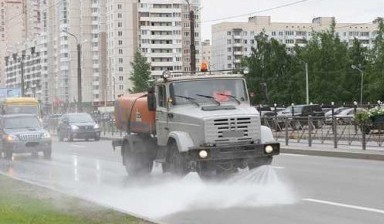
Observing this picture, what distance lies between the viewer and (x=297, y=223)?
8859 mm

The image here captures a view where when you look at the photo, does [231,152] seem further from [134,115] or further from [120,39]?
[120,39]

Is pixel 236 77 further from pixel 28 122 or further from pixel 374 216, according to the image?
pixel 28 122

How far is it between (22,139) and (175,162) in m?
12.9

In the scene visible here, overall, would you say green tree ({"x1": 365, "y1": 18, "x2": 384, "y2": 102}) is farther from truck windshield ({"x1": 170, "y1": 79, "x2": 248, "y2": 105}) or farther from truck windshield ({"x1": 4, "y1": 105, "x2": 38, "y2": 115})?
truck windshield ({"x1": 170, "y1": 79, "x2": 248, "y2": 105})

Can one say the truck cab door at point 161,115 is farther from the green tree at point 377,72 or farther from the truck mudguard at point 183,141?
the green tree at point 377,72

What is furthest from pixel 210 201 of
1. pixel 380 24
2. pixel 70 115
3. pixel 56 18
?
pixel 56 18

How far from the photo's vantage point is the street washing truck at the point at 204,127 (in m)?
12.2

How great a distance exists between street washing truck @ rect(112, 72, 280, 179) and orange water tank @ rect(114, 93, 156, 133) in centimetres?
2

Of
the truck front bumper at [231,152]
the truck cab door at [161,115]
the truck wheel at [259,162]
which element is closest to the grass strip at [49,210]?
the truck front bumper at [231,152]

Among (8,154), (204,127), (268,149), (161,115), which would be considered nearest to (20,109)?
(8,154)

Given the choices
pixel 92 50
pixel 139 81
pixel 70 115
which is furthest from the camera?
pixel 92 50

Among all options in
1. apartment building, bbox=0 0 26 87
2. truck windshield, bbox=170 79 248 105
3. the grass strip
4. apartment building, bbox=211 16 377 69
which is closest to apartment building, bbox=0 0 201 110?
apartment building, bbox=0 0 26 87

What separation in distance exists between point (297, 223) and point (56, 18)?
10762 centimetres

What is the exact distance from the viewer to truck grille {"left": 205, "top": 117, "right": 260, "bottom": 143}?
480 inches
